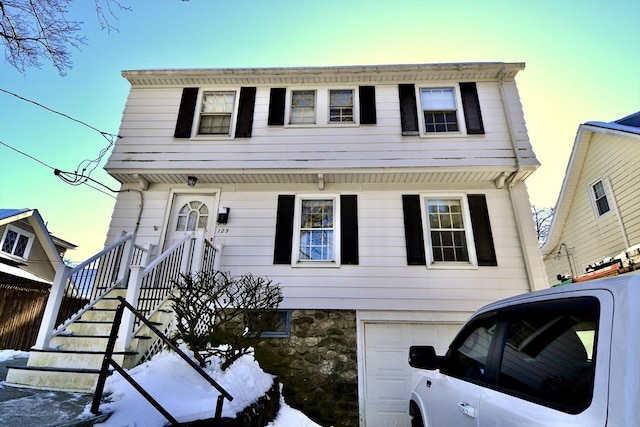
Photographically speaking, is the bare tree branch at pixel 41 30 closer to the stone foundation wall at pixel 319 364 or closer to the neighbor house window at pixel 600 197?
the stone foundation wall at pixel 319 364

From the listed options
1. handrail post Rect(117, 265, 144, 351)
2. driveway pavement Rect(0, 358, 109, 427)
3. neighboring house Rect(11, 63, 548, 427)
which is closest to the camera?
driveway pavement Rect(0, 358, 109, 427)

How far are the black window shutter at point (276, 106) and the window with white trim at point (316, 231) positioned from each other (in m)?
2.05

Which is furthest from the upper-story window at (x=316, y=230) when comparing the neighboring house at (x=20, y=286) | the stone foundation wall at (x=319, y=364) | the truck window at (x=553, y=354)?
the neighboring house at (x=20, y=286)

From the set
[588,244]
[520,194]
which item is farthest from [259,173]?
[588,244]

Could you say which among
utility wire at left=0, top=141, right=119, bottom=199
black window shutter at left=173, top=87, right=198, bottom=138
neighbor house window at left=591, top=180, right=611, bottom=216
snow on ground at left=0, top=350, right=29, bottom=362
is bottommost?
snow on ground at left=0, top=350, right=29, bottom=362

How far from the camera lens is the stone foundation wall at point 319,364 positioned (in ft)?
18.3

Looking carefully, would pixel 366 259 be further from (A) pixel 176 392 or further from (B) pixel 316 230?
(A) pixel 176 392

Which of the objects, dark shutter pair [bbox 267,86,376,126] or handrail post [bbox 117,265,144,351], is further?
dark shutter pair [bbox 267,86,376,126]

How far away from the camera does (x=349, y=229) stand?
6.72 m

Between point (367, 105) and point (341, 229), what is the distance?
3238 millimetres

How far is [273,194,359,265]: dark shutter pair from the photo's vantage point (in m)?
6.56

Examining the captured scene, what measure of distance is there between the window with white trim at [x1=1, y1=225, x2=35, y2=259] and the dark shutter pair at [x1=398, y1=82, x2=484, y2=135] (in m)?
12.3

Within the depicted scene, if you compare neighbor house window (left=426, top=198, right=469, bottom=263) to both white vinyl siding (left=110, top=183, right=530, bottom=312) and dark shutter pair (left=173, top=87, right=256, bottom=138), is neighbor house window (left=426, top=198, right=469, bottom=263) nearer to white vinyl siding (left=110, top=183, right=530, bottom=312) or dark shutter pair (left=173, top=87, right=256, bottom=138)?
white vinyl siding (left=110, top=183, right=530, bottom=312)

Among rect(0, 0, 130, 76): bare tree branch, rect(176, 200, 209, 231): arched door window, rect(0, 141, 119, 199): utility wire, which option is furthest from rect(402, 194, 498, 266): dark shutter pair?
rect(0, 141, 119, 199): utility wire
